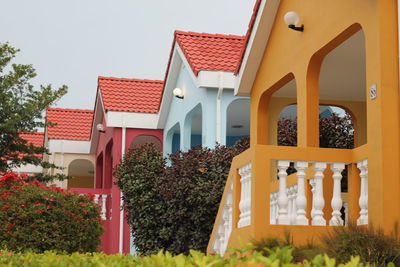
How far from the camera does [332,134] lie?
14.1 metres

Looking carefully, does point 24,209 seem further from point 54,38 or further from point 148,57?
point 148,57

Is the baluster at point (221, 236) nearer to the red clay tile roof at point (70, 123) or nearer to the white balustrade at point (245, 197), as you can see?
the white balustrade at point (245, 197)

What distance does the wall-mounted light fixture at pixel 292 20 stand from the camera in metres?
9.72

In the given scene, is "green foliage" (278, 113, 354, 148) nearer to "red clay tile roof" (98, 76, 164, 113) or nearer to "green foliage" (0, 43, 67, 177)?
"red clay tile roof" (98, 76, 164, 113)

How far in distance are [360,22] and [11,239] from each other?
7.55 metres

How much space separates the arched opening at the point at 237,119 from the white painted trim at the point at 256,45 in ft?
15.7

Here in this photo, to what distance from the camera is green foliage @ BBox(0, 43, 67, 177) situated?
73.9 feet

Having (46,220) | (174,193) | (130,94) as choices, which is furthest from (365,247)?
(130,94)

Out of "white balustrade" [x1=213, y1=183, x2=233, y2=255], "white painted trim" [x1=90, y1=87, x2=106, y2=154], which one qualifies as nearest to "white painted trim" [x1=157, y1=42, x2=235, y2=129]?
"white painted trim" [x1=90, y1=87, x2=106, y2=154]

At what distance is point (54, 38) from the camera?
43.0 metres

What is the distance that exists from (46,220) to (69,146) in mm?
14282

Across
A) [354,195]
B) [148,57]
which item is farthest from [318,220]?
[148,57]

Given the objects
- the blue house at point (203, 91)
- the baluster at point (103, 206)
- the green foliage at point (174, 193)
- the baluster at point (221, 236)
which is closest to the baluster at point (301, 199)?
the baluster at point (221, 236)

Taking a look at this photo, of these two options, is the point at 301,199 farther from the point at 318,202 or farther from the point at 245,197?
the point at 245,197
